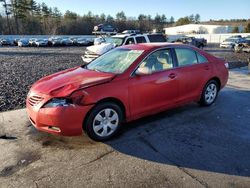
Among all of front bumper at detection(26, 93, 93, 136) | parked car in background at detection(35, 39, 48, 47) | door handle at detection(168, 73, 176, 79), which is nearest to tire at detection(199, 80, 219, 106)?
door handle at detection(168, 73, 176, 79)

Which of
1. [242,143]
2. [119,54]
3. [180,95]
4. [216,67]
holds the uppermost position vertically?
[119,54]

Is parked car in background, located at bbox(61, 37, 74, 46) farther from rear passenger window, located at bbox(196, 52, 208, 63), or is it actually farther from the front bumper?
the front bumper

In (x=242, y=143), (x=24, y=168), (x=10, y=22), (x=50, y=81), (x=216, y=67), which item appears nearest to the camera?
(x=24, y=168)

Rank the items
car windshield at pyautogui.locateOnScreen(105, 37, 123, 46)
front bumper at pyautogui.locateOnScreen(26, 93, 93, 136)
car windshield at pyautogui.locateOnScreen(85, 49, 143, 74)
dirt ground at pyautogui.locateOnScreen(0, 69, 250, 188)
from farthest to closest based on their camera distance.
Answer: car windshield at pyautogui.locateOnScreen(105, 37, 123, 46), car windshield at pyautogui.locateOnScreen(85, 49, 143, 74), front bumper at pyautogui.locateOnScreen(26, 93, 93, 136), dirt ground at pyautogui.locateOnScreen(0, 69, 250, 188)

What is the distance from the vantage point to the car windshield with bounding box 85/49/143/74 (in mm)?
4938

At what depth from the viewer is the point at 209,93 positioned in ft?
20.7

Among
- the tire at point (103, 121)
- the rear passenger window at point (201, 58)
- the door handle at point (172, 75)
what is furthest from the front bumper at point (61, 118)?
the rear passenger window at point (201, 58)

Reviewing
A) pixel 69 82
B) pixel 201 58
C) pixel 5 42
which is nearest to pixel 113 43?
pixel 201 58

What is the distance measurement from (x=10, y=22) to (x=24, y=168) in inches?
3126

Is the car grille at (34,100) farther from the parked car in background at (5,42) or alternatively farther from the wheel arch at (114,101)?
the parked car in background at (5,42)

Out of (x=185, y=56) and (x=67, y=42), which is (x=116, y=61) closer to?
(x=185, y=56)

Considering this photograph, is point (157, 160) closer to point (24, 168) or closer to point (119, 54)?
point (24, 168)

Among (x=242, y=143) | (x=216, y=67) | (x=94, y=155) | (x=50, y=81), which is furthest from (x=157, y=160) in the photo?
(x=216, y=67)

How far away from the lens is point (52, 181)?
342 centimetres
